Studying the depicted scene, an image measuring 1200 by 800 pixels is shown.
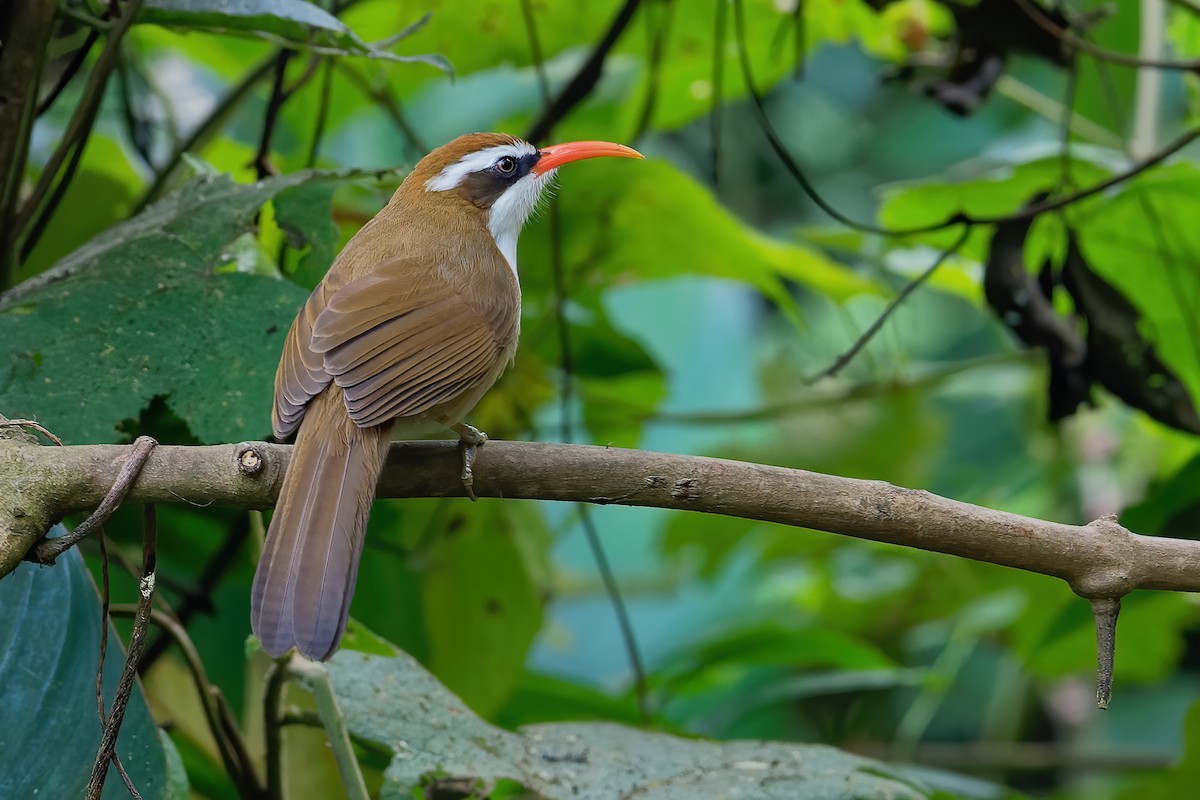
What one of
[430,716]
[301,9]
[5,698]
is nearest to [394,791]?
[430,716]

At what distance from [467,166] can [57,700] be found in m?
1.40

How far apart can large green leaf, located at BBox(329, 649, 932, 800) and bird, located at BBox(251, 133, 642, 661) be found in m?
0.45

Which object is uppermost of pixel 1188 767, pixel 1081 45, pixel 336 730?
pixel 1081 45

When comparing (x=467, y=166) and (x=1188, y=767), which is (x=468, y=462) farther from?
(x=1188, y=767)

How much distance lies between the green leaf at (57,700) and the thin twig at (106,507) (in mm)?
346

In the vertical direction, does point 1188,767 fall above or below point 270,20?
below

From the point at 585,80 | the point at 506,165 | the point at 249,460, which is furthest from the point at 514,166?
the point at 249,460

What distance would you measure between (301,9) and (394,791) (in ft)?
4.07

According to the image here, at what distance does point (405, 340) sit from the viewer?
207 cm

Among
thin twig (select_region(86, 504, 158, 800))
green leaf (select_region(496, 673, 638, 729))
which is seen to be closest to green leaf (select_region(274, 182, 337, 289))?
thin twig (select_region(86, 504, 158, 800))

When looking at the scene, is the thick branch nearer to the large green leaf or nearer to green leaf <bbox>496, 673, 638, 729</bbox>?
the large green leaf

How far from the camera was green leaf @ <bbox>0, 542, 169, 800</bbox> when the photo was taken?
1.65 meters

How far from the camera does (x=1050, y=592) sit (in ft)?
11.8

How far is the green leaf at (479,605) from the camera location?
2.84 metres
